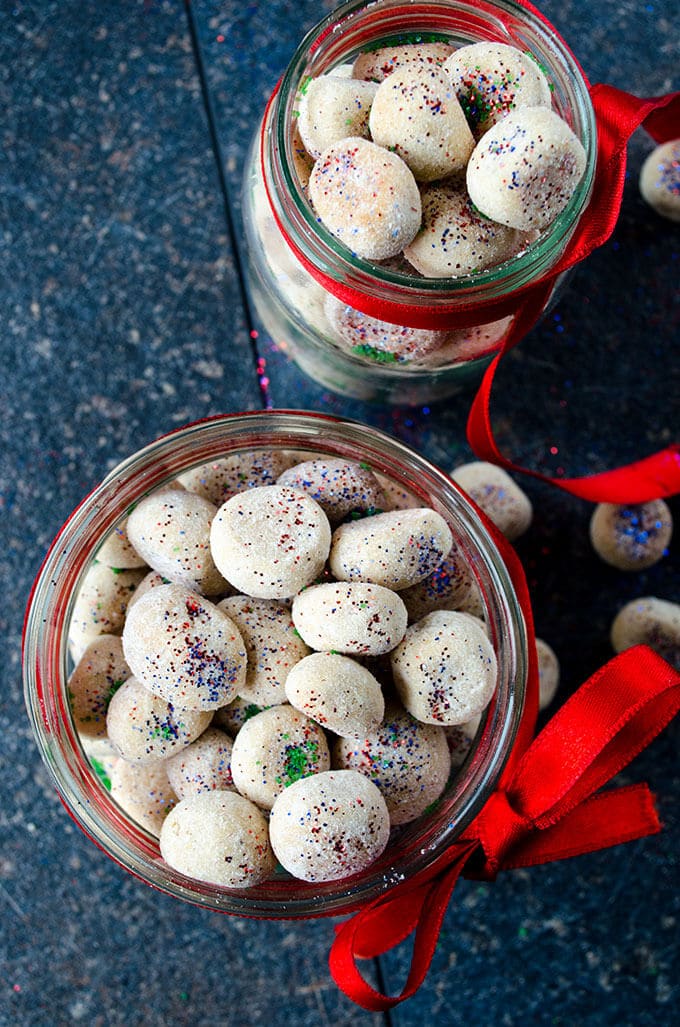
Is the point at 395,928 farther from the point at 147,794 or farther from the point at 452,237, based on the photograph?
the point at 452,237

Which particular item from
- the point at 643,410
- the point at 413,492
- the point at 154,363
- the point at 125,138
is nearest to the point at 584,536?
the point at 643,410

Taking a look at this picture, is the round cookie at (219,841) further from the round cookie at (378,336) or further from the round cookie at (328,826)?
the round cookie at (378,336)

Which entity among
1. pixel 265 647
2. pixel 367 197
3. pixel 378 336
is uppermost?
pixel 367 197

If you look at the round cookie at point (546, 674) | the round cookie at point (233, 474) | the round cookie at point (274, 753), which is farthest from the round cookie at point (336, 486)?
the round cookie at point (546, 674)

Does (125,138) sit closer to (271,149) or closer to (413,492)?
(271,149)

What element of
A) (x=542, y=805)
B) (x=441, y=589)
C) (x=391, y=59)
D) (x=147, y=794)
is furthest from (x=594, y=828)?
(x=391, y=59)

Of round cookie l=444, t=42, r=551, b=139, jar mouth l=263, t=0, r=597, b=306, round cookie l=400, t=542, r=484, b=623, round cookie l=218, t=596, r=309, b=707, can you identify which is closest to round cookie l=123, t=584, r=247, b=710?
round cookie l=218, t=596, r=309, b=707
